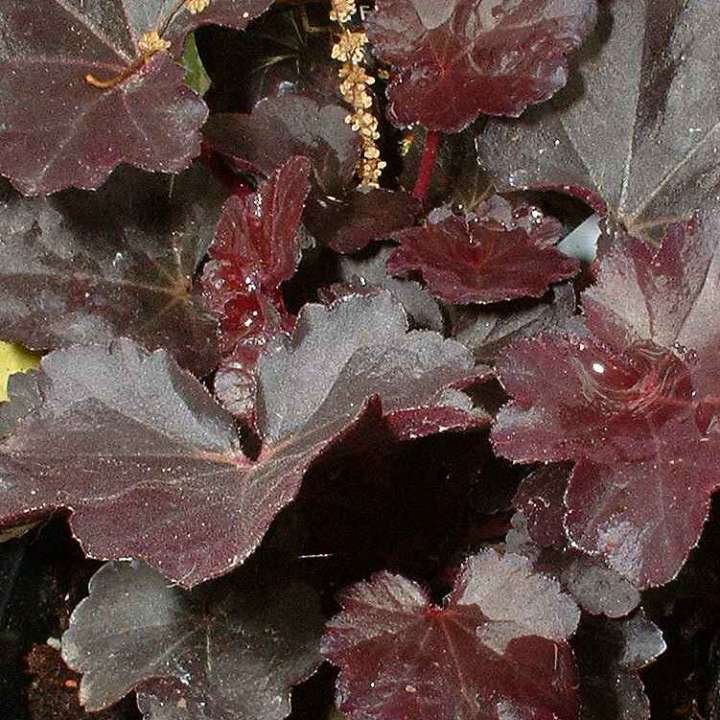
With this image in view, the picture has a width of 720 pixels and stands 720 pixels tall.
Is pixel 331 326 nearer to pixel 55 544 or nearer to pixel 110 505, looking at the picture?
pixel 110 505

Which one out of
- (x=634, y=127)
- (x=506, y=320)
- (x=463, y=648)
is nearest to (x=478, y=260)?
(x=506, y=320)

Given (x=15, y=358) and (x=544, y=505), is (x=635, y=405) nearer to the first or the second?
(x=544, y=505)

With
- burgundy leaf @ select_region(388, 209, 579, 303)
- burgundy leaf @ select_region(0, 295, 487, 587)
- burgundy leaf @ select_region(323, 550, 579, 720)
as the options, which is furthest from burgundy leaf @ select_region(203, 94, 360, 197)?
burgundy leaf @ select_region(323, 550, 579, 720)

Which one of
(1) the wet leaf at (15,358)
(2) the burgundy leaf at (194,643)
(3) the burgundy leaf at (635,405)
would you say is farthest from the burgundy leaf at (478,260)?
(1) the wet leaf at (15,358)

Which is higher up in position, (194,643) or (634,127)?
(634,127)

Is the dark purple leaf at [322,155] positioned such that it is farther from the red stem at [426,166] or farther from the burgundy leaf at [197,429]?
the burgundy leaf at [197,429]

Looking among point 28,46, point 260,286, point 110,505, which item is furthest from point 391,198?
point 110,505
